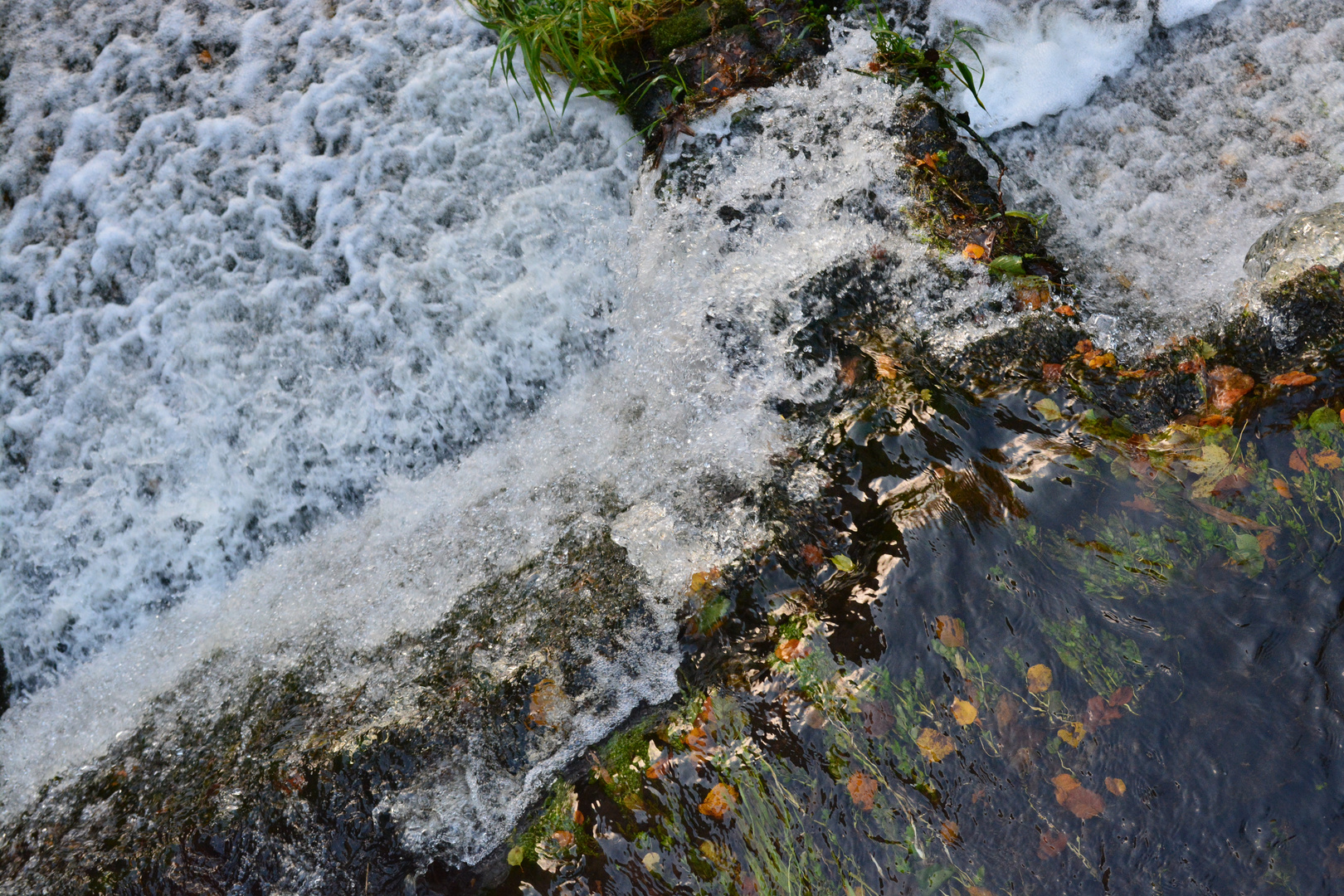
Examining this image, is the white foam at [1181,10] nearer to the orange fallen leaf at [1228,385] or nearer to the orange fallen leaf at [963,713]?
the orange fallen leaf at [1228,385]

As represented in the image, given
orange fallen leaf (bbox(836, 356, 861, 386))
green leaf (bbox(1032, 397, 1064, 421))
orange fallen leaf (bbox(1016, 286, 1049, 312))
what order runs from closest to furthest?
green leaf (bbox(1032, 397, 1064, 421)), orange fallen leaf (bbox(1016, 286, 1049, 312)), orange fallen leaf (bbox(836, 356, 861, 386))

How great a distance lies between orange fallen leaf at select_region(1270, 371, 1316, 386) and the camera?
9.29ft

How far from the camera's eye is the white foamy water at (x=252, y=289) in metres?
3.62

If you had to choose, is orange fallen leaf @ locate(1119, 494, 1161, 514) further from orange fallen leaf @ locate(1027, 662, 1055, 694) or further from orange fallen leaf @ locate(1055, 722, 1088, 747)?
orange fallen leaf @ locate(1055, 722, 1088, 747)

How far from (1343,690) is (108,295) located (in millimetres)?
5503

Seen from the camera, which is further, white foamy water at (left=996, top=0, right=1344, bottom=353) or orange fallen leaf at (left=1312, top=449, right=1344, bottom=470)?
white foamy water at (left=996, top=0, right=1344, bottom=353)

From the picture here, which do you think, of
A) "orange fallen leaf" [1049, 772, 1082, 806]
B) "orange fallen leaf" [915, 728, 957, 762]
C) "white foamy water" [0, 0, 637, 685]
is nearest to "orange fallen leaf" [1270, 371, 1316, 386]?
"orange fallen leaf" [1049, 772, 1082, 806]

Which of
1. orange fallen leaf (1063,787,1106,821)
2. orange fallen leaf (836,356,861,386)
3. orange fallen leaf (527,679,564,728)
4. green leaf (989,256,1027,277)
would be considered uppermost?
green leaf (989,256,1027,277)

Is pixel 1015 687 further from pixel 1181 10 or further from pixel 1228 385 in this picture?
pixel 1181 10

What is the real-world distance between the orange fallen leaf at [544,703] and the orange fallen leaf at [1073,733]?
71.7 inches

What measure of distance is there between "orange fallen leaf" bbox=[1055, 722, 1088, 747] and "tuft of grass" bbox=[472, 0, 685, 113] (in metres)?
3.41

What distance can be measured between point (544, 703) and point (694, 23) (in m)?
3.47

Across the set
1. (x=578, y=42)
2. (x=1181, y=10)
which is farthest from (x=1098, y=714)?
(x=1181, y=10)

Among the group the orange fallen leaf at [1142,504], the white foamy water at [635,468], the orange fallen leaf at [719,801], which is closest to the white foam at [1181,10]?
the white foamy water at [635,468]
